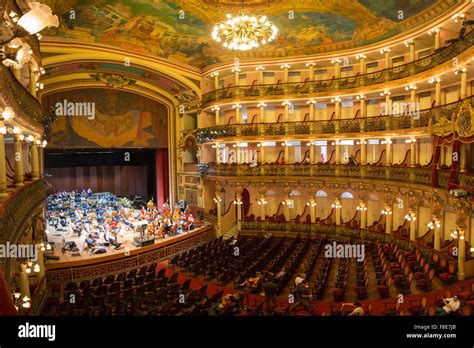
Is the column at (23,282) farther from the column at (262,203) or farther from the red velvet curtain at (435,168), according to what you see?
the column at (262,203)

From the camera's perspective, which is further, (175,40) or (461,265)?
(175,40)

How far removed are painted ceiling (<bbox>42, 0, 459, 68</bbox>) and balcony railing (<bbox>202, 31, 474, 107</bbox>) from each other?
6.81ft

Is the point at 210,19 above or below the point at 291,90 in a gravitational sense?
above

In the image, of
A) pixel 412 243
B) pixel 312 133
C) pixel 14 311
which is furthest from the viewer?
pixel 312 133

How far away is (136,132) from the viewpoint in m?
29.6

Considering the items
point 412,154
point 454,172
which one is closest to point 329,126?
point 412,154

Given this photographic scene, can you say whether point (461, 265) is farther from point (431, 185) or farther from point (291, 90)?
point (291, 90)

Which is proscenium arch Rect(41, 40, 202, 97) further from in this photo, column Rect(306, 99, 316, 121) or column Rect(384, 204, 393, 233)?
column Rect(384, 204, 393, 233)

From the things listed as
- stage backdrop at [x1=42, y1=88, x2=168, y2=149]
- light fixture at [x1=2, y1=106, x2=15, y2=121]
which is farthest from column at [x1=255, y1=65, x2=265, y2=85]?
light fixture at [x1=2, y1=106, x2=15, y2=121]

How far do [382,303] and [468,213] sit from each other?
15.8 ft

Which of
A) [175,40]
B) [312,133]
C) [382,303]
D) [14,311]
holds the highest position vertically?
[175,40]

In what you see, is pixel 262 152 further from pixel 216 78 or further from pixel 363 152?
pixel 363 152

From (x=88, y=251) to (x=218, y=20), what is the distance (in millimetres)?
14961

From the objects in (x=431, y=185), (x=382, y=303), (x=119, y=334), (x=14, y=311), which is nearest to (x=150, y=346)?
(x=119, y=334)
